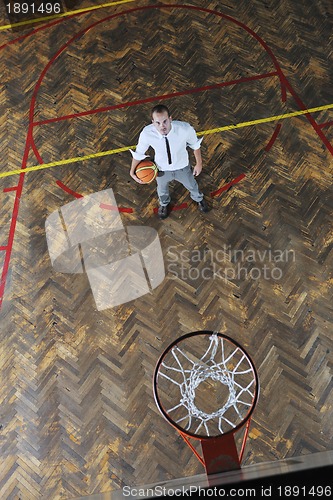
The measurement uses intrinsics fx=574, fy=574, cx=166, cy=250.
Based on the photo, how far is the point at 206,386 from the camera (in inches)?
195

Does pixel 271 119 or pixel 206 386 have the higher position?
pixel 271 119

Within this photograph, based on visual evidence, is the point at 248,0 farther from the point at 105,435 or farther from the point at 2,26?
the point at 105,435

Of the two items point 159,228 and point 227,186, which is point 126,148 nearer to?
point 159,228

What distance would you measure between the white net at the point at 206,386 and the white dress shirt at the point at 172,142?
1549mm

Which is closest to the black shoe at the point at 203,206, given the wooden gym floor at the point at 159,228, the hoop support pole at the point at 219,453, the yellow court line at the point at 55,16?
the wooden gym floor at the point at 159,228

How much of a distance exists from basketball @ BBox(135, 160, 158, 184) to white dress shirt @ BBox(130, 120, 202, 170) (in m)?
0.13

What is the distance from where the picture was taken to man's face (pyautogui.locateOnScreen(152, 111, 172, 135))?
430 centimetres

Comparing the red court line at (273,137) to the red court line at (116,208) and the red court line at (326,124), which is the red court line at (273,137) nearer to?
the red court line at (326,124)

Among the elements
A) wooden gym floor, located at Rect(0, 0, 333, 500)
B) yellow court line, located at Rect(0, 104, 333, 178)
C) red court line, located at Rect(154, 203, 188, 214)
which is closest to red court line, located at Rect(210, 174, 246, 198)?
wooden gym floor, located at Rect(0, 0, 333, 500)

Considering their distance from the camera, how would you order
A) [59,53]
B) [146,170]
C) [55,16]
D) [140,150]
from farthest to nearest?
[55,16]
[59,53]
[146,170]
[140,150]

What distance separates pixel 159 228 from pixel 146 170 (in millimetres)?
766

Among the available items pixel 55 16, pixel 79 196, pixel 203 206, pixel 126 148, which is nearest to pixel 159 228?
pixel 203 206

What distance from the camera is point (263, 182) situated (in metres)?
5.89

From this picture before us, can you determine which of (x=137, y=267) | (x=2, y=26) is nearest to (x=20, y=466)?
(x=137, y=267)
